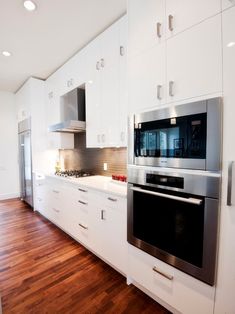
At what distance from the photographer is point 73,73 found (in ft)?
9.25

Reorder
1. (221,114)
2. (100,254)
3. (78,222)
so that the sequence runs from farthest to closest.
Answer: (78,222), (100,254), (221,114)

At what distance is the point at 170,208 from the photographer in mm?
1364

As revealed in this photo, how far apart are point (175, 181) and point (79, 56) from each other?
2371mm

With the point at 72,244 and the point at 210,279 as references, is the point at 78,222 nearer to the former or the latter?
the point at 72,244

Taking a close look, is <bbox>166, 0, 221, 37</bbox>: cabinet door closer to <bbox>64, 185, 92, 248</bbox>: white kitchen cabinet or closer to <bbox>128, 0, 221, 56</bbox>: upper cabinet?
<bbox>128, 0, 221, 56</bbox>: upper cabinet

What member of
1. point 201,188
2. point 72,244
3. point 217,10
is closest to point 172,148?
point 201,188

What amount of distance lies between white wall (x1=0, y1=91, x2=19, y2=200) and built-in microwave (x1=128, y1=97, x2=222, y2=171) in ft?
14.0

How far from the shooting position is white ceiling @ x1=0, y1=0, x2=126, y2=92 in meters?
1.88

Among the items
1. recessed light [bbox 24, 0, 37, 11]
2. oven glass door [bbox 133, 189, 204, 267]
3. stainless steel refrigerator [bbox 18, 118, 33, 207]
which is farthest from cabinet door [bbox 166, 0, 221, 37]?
stainless steel refrigerator [bbox 18, 118, 33, 207]

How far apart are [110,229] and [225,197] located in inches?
46.8

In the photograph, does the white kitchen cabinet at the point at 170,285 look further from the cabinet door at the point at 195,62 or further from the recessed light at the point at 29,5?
the recessed light at the point at 29,5

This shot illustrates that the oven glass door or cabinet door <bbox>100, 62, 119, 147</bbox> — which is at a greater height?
cabinet door <bbox>100, 62, 119, 147</bbox>

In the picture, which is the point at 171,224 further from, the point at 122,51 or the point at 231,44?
the point at 122,51

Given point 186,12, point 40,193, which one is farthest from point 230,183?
point 40,193
